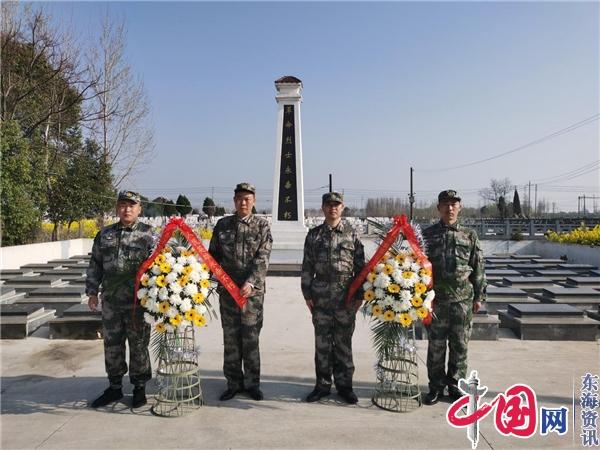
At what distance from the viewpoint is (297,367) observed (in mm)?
4332

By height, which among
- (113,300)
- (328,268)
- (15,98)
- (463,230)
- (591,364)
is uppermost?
(15,98)

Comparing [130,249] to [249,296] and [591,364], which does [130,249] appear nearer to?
[249,296]

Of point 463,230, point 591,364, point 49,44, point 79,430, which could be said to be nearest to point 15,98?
point 49,44

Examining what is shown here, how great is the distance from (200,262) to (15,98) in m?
13.9

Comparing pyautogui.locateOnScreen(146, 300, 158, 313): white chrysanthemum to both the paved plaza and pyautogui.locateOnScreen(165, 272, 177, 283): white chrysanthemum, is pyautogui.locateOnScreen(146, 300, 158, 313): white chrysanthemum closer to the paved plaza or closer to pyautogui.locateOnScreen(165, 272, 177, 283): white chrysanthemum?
pyautogui.locateOnScreen(165, 272, 177, 283): white chrysanthemum

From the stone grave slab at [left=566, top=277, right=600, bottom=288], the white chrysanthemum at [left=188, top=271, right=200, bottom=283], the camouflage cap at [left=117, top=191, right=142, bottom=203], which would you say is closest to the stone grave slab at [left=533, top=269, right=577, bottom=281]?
the stone grave slab at [left=566, top=277, right=600, bottom=288]

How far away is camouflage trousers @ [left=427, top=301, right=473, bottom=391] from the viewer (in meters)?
3.48

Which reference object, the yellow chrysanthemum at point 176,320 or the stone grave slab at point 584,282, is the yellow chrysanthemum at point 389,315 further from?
the stone grave slab at point 584,282

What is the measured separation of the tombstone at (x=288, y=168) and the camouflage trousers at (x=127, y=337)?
10083 mm

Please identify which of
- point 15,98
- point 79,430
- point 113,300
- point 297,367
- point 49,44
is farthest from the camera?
point 49,44

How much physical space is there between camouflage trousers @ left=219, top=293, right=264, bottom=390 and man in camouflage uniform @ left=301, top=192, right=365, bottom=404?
50 cm

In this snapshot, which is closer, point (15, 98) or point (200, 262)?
point (200, 262)

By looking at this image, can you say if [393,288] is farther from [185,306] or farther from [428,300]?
[185,306]

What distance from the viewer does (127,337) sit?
3465 millimetres
